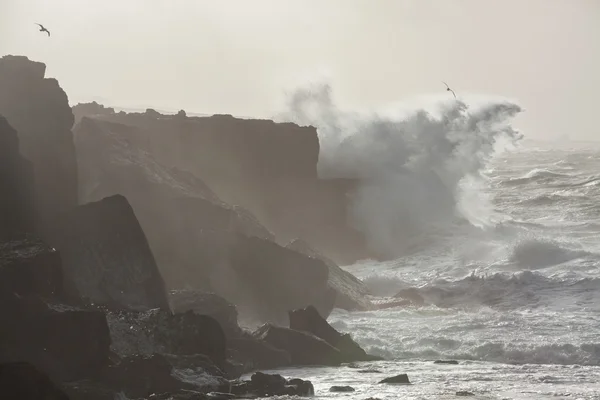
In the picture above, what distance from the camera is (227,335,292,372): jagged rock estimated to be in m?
21.1

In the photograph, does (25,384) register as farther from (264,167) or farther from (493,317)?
(264,167)

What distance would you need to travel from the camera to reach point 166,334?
18.5 m

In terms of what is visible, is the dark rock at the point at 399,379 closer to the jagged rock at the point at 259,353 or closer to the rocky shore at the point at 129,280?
the rocky shore at the point at 129,280

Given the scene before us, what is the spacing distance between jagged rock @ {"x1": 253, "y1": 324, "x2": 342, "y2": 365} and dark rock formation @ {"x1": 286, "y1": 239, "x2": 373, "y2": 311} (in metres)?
6.82

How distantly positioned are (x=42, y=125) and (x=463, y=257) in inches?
835

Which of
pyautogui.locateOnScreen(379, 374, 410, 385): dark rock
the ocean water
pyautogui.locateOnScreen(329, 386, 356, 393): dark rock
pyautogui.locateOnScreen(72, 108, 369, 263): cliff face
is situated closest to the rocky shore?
pyautogui.locateOnScreen(329, 386, 356, 393): dark rock


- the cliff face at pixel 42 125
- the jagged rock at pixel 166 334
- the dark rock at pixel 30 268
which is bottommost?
the jagged rock at pixel 166 334

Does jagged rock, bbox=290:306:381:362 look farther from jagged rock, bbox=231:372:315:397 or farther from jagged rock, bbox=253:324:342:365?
jagged rock, bbox=231:372:315:397

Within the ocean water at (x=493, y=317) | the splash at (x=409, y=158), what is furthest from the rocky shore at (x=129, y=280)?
the splash at (x=409, y=158)

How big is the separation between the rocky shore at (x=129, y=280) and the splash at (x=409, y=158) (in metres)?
12.7

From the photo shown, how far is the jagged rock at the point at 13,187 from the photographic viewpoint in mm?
18469

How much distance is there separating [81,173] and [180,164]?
35.4ft

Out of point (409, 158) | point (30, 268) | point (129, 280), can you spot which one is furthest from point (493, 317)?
point (409, 158)

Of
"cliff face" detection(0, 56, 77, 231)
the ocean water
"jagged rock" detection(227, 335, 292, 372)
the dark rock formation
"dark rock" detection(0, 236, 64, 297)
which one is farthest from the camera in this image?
the dark rock formation
